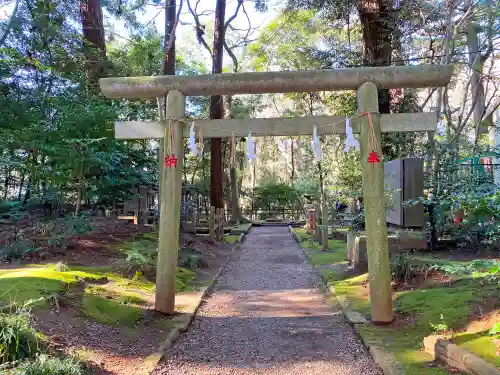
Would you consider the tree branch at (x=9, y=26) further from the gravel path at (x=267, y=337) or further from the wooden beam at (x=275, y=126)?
the gravel path at (x=267, y=337)

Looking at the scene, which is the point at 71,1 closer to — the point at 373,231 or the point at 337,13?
the point at 337,13

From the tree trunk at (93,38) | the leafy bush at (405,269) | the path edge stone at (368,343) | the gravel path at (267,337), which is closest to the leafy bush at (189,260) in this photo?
the gravel path at (267,337)

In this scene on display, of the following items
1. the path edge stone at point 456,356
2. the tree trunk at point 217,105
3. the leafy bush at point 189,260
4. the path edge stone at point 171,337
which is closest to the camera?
the path edge stone at point 456,356

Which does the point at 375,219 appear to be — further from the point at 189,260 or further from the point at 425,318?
the point at 189,260

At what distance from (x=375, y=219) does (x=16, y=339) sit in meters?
4.25

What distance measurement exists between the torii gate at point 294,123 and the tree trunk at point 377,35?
22.3 feet

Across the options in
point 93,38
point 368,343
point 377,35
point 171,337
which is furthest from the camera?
point 93,38

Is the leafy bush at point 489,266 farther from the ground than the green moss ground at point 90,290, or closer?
farther from the ground

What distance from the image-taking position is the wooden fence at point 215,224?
1577 centimetres

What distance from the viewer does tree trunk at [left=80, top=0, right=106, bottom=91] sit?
14.3 metres

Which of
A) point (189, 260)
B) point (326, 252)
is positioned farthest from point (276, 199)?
point (189, 260)

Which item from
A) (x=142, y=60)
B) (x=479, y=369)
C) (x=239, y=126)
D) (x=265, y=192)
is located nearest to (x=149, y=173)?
(x=142, y=60)

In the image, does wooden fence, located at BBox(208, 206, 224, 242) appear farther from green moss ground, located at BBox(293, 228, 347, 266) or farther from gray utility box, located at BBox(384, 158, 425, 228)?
gray utility box, located at BBox(384, 158, 425, 228)

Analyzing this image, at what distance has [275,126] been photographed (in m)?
6.15
